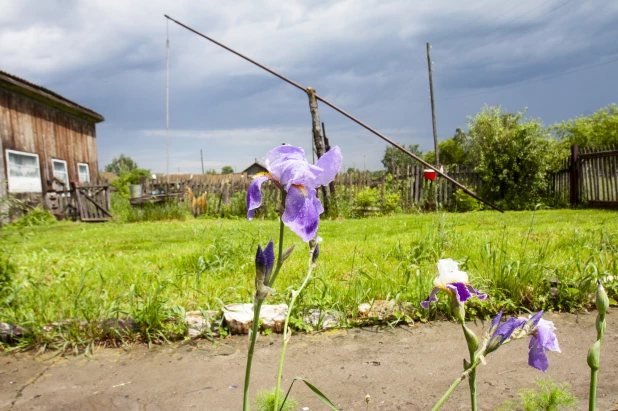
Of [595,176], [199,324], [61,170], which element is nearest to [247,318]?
[199,324]

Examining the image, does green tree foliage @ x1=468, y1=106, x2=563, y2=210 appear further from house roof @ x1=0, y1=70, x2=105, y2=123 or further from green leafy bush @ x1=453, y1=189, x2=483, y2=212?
house roof @ x1=0, y1=70, x2=105, y2=123

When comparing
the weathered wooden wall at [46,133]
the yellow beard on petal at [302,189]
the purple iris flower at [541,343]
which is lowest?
the purple iris flower at [541,343]

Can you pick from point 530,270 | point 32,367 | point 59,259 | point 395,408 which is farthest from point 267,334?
point 59,259

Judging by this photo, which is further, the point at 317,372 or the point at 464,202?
the point at 464,202

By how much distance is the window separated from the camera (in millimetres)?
11438

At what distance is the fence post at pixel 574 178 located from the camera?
40.4 ft

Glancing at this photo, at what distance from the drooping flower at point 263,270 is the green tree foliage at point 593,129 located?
1538 inches

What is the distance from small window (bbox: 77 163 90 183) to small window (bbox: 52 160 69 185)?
0.83m

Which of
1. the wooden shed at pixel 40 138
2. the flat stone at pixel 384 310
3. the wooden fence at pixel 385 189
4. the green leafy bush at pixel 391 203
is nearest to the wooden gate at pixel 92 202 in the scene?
the wooden shed at pixel 40 138

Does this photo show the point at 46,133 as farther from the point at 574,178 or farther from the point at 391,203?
the point at 574,178

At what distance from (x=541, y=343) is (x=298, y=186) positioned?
2.12 feet

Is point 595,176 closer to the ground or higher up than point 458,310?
higher up

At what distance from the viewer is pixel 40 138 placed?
1282 cm

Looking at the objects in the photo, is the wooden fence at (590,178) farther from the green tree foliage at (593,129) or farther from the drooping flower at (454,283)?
the green tree foliage at (593,129)
